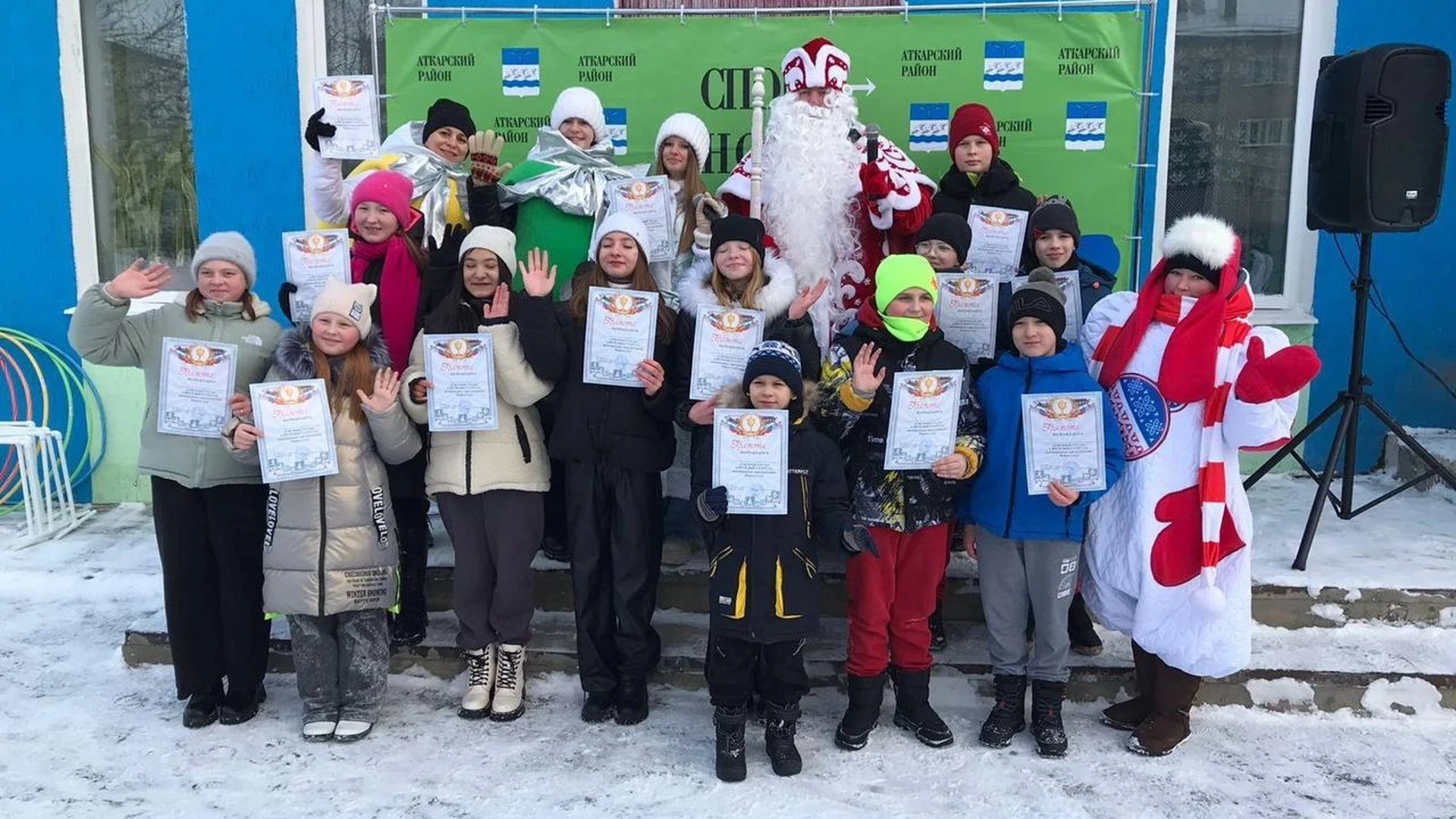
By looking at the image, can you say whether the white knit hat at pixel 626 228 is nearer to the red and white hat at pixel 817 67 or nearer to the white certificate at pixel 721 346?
the white certificate at pixel 721 346

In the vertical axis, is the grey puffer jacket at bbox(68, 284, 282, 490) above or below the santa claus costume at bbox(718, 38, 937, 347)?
below

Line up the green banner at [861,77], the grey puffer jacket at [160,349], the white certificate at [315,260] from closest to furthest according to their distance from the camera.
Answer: the grey puffer jacket at [160,349], the white certificate at [315,260], the green banner at [861,77]

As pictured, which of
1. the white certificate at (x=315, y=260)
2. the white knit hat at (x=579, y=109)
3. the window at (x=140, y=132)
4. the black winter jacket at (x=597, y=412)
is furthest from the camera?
the window at (x=140, y=132)

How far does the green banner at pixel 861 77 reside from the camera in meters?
5.05

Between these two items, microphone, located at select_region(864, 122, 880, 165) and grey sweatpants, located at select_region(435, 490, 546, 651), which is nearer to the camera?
grey sweatpants, located at select_region(435, 490, 546, 651)

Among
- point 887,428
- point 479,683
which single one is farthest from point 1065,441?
point 479,683

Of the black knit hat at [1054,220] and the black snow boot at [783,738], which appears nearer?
the black snow boot at [783,738]

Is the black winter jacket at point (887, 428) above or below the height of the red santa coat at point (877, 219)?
below

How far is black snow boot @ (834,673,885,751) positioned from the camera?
3.57m

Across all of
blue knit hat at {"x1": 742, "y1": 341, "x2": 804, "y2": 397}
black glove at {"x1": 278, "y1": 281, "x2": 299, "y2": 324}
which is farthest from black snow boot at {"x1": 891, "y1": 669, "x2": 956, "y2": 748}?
black glove at {"x1": 278, "y1": 281, "x2": 299, "y2": 324}

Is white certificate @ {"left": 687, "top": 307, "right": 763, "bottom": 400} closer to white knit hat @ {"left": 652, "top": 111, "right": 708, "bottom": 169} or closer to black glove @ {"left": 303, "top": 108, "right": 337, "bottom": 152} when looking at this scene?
white knit hat @ {"left": 652, "top": 111, "right": 708, "bottom": 169}

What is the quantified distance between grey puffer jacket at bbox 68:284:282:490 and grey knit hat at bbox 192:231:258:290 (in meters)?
0.13

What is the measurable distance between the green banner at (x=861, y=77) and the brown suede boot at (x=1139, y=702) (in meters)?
2.28

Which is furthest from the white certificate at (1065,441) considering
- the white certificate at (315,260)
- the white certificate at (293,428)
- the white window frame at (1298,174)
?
the white window frame at (1298,174)
